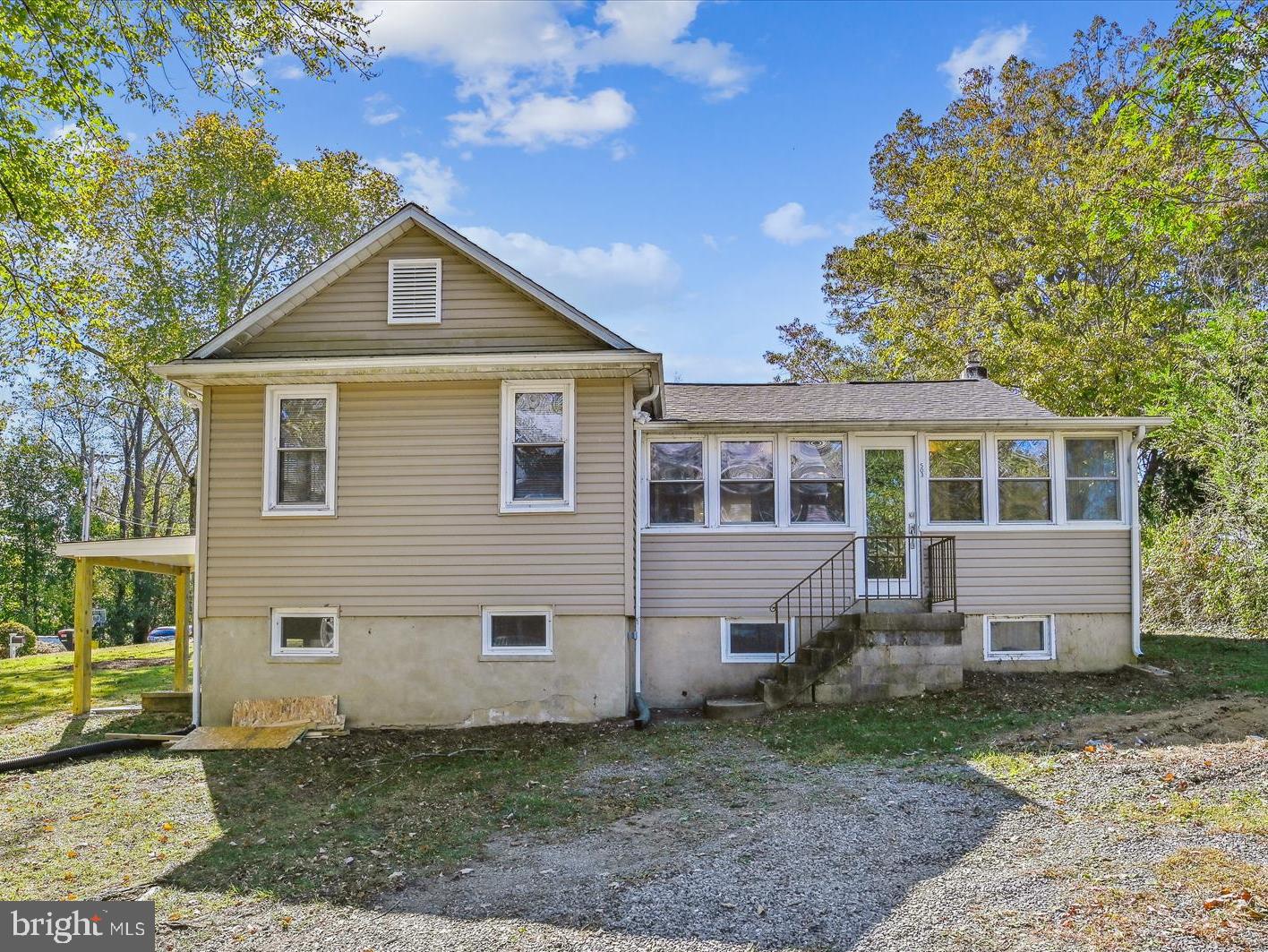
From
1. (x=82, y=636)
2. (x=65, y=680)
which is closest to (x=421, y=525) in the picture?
(x=82, y=636)

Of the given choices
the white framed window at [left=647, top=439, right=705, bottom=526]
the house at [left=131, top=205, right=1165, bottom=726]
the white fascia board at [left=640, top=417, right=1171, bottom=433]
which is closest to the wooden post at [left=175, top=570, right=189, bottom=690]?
the house at [left=131, top=205, right=1165, bottom=726]

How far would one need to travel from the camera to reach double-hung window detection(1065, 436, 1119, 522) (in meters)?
11.5

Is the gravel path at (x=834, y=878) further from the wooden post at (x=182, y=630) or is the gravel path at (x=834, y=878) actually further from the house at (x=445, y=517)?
the wooden post at (x=182, y=630)

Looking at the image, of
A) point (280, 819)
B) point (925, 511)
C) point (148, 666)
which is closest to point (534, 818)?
point (280, 819)

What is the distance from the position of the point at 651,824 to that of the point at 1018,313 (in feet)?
54.7

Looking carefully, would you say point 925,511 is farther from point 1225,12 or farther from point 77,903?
point 77,903

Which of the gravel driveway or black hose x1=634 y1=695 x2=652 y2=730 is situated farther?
black hose x1=634 y1=695 x2=652 y2=730

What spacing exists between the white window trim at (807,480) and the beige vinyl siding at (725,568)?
85mm

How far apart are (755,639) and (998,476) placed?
152 inches

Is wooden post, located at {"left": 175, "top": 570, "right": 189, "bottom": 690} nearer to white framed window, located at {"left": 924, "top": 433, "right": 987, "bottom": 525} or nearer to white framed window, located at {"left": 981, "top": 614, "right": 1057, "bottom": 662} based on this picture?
white framed window, located at {"left": 924, "top": 433, "right": 987, "bottom": 525}

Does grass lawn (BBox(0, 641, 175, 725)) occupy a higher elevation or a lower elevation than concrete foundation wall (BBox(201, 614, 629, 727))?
lower

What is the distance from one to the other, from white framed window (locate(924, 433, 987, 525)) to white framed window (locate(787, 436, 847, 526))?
1.16 metres

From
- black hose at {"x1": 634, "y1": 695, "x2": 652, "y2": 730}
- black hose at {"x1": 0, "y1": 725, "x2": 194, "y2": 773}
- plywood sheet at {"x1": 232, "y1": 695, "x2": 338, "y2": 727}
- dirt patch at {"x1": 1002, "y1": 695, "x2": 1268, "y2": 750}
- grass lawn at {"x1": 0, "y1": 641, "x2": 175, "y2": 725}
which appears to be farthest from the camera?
grass lawn at {"x1": 0, "y1": 641, "x2": 175, "y2": 725}

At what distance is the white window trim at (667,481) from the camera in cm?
1129
